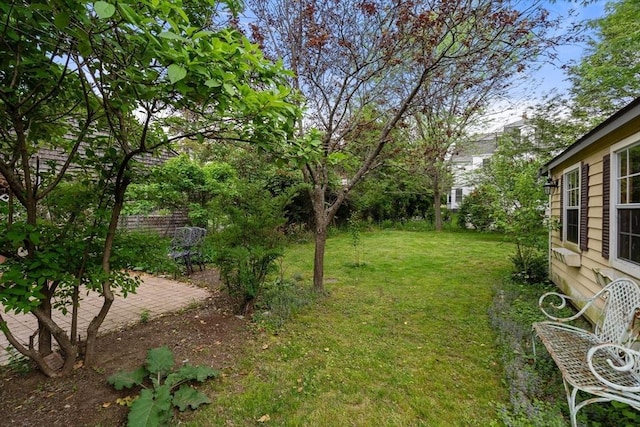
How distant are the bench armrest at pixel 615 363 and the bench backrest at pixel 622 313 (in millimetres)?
114

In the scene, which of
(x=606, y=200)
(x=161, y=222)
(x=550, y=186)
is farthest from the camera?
(x=161, y=222)

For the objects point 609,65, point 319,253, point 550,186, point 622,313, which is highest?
point 609,65

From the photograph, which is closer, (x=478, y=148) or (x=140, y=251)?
(x=140, y=251)

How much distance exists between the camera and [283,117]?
184 cm

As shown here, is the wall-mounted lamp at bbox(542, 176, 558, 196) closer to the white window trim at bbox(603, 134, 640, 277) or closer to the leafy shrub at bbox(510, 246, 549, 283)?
the leafy shrub at bbox(510, 246, 549, 283)

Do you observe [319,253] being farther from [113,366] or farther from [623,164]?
[623,164]

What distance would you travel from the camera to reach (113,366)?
270cm

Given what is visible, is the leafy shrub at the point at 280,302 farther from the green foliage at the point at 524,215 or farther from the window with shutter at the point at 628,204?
the green foliage at the point at 524,215

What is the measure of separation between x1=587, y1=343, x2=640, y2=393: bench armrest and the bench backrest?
0.37 feet

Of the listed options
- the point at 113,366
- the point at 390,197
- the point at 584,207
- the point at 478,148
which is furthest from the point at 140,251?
the point at 478,148

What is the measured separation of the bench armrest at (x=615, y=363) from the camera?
1.79 metres

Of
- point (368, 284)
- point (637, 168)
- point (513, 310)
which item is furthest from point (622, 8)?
point (368, 284)

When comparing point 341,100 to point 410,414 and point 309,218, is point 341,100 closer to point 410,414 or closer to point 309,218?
point 410,414

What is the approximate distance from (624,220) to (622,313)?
1066mm
